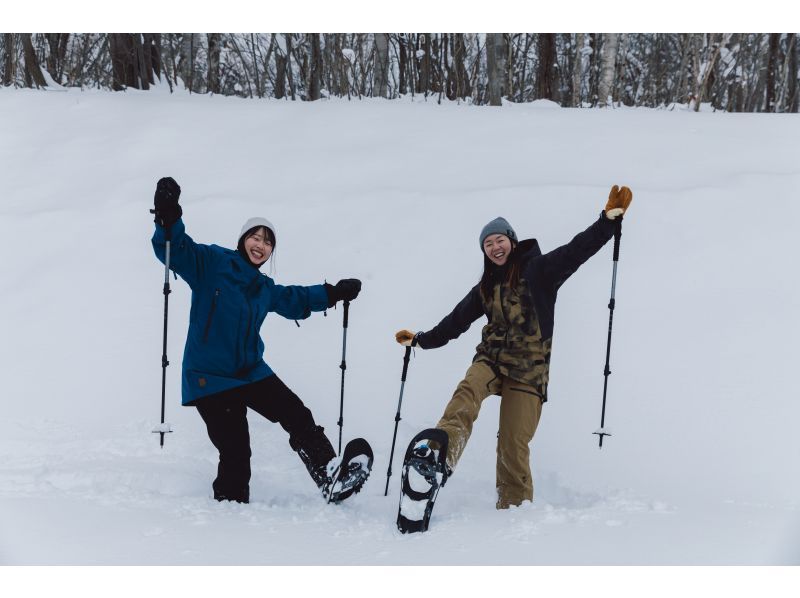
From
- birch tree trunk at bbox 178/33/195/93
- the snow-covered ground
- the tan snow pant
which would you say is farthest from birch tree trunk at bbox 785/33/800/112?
the tan snow pant

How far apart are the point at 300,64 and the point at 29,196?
7.06m

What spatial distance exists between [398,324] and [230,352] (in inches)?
92.9

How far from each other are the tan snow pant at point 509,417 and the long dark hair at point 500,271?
417mm

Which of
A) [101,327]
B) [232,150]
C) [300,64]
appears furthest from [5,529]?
[300,64]

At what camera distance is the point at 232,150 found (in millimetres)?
8727

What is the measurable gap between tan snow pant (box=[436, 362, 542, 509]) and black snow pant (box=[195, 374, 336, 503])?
→ 0.82 metres

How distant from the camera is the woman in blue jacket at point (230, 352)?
3.85 metres

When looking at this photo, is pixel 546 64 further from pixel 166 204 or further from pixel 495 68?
pixel 166 204

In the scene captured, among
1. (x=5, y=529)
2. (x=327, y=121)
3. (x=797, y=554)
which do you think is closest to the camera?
(x=797, y=554)

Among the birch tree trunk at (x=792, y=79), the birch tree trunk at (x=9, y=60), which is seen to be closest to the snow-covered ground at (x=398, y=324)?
the birch tree trunk at (x=9, y=60)

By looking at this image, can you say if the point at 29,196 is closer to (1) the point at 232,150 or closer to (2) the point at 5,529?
(1) the point at 232,150

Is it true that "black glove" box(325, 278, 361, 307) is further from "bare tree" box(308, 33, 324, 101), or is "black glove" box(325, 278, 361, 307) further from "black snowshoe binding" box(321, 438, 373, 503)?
"bare tree" box(308, 33, 324, 101)

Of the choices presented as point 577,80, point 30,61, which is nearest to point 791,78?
point 577,80

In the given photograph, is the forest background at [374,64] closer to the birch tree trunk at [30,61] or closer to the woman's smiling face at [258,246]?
the birch tree trunk at [30,61]
